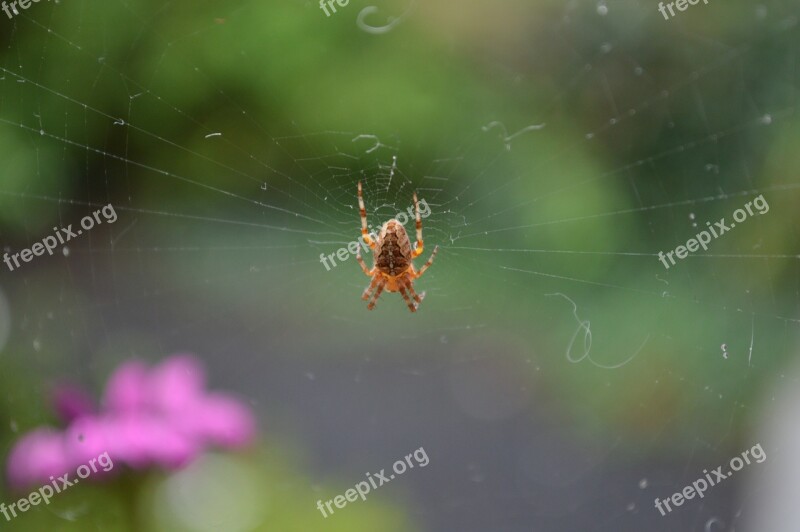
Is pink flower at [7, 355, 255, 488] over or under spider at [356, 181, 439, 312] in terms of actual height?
under

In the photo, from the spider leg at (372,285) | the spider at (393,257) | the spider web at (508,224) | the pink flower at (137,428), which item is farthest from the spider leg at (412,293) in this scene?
the pink flower at (137,428)

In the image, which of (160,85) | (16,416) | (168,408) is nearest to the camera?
(168,408)

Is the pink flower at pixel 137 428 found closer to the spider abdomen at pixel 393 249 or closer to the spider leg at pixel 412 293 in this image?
the spider abdomen at pixel 393 249

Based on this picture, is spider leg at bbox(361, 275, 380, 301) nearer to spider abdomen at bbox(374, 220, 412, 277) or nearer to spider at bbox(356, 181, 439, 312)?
spider at bbox(356, 181, 439, 312)

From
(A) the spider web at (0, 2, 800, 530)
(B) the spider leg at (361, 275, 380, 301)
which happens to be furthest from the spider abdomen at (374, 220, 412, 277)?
(A) the spider web at (0, 2, 800, 530)

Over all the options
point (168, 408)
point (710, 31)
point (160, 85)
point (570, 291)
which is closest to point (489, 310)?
point (570, 291)

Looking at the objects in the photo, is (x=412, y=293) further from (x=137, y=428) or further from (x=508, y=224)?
(x=137, y=428)

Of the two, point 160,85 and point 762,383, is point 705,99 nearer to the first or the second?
point 762,383
